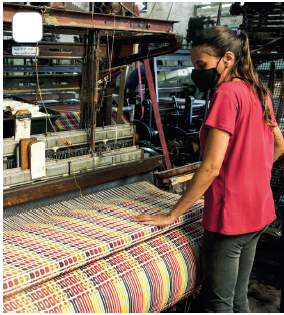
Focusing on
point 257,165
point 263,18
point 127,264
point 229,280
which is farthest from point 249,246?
point 263,18

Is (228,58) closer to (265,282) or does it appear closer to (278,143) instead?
(278,143)

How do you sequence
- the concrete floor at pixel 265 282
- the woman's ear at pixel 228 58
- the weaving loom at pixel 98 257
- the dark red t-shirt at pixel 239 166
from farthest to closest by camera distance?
the concrete floor at pixel 265 282 → the woman's ear at pixel 228 58 → the dark red t-shirt at pixel 239 166 → the weaving loom at pixel 98 257

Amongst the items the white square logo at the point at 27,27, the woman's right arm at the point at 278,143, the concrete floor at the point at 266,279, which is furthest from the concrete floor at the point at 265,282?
the white square logo at the point at 27,27

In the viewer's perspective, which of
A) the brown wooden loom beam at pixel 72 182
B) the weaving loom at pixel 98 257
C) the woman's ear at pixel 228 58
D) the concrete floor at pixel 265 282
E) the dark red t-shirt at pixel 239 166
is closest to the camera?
the weaving loom at pixel 98 257

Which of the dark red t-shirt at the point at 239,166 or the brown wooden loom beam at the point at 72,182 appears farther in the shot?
the brown wooden loom beam at the point at 72,182

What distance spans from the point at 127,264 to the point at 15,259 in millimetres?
532

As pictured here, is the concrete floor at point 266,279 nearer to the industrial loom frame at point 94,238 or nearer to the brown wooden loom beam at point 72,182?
the industrial loom frame at point 94,238

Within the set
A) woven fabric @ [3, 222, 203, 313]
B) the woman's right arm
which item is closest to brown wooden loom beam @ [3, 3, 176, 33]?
the woman's right arm

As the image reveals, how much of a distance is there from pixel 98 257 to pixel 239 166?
2.46 feet

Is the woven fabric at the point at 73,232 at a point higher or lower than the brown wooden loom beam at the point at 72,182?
lower

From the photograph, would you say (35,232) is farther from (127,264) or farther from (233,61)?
(233,61)

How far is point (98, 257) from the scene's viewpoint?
1646 mm

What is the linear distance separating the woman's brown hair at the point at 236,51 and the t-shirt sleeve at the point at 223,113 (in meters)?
0.16

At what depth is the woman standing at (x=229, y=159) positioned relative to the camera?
156cm
